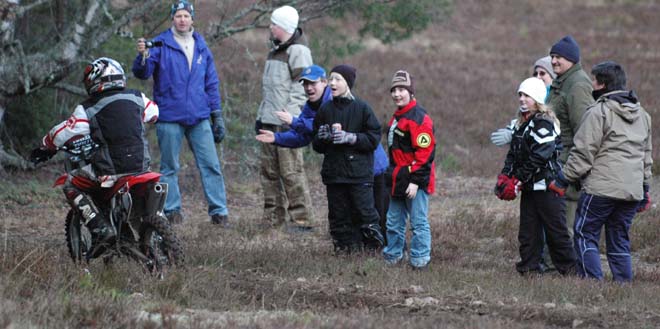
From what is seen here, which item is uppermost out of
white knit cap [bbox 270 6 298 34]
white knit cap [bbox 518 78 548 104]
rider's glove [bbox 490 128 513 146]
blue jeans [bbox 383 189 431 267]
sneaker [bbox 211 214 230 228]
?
white knit cap [bbox 270 6 298 34]

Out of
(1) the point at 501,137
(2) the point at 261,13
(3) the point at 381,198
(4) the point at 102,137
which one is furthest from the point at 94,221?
(2) the point at 261,13

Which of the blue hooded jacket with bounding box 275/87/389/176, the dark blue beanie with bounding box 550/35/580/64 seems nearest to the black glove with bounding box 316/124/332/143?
the blue hooded jacket with bounding box 275/87/389/176

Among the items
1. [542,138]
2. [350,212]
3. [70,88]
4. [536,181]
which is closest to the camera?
[542,138]

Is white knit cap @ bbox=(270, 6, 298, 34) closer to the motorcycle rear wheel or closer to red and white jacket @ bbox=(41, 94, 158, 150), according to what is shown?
red and white jacket @ bbox=(41, 94, 158, 150)

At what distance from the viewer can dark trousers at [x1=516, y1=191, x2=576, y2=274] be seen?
8.55 metres

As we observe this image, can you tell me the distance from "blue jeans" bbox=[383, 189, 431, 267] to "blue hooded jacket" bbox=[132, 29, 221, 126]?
2.71 m

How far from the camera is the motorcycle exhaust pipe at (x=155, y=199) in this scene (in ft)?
25.0

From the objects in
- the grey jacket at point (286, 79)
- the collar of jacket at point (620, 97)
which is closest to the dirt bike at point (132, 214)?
the grey jacket at point (286, 79)

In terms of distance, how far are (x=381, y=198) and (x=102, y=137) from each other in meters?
3.10

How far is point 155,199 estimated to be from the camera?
25.0ft

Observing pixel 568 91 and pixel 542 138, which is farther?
pixel 568 91

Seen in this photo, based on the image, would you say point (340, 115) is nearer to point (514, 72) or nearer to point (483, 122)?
point (483, 122)

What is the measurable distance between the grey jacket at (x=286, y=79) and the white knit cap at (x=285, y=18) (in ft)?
0.50

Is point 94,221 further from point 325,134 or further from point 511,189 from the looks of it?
point 511,189
